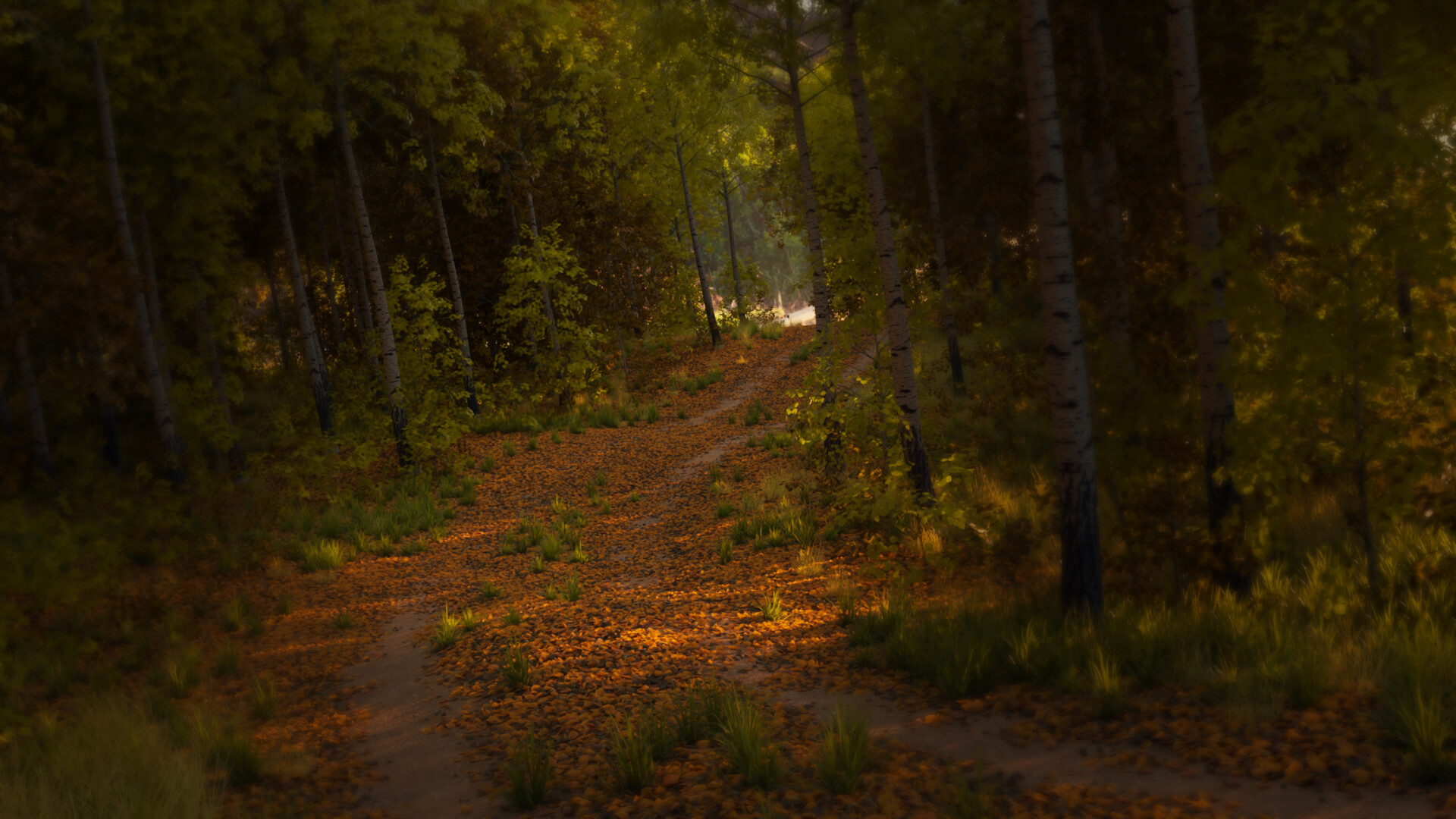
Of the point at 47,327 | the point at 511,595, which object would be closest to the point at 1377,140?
the point at 511,595

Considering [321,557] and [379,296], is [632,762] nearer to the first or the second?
[321,557]

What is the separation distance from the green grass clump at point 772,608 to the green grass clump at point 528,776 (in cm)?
291

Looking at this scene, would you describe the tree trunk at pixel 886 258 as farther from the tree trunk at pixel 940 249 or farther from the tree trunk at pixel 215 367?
the tree trunk at pixel 215 367

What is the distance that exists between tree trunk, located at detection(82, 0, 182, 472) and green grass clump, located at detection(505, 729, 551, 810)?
1141 centimetres

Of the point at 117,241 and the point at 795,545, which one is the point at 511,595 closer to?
the point at 795,545

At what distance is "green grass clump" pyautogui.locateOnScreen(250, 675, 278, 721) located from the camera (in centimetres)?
646

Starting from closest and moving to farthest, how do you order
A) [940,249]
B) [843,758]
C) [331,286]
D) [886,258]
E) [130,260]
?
[843,758] → [886,258] → [130,260] → [940,249] → [331,286]

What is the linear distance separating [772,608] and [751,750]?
113 inches

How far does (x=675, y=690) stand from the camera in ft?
20.3

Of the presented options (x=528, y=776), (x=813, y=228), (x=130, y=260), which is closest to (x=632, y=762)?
(x=528, y=776)

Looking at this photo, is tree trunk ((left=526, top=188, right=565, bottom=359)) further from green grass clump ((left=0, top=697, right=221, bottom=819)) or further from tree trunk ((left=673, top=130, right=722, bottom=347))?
green grass clump ((left=0, top=697, right=221, bottom=819))

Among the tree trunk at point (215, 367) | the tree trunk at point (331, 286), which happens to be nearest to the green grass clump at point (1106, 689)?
the tree trunk at point (215, 367)

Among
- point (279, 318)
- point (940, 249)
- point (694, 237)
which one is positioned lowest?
point (940, 249)

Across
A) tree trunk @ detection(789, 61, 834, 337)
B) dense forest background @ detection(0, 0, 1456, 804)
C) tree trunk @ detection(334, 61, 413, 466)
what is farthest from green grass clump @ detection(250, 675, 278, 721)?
tree trunk @ detection(334, 61, 413, 466)
